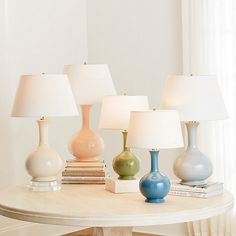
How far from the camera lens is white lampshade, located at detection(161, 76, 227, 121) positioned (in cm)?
309

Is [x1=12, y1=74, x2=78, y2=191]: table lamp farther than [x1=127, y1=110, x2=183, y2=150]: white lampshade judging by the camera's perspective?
Yes

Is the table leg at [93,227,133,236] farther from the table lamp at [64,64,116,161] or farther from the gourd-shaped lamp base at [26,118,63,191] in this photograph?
the table lamp at [64,64,116,161]

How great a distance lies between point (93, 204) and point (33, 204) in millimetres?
277

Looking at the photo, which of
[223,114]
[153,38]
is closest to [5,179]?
[153,38]

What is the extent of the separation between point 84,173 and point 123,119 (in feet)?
1.42

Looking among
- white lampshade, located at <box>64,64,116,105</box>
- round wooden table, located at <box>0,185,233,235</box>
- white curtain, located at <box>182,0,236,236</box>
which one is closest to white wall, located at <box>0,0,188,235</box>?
white curtain, located at <box>182,0,236,236</box>

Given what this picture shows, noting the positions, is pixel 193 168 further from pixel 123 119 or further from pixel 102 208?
pixel 102 208

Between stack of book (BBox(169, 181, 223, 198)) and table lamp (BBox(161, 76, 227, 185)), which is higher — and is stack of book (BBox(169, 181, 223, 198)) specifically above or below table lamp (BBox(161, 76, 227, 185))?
below

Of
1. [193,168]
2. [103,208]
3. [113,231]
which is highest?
[193,168]

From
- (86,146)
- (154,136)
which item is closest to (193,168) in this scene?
(154,136)

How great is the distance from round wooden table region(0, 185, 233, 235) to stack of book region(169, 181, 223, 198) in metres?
0.03

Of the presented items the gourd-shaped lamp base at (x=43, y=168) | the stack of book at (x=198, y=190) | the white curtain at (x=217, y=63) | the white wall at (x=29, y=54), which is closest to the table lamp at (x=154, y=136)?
the stack of book at (x=198, y=190)

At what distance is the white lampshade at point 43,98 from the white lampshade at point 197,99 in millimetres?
542

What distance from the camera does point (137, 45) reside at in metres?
4.87
